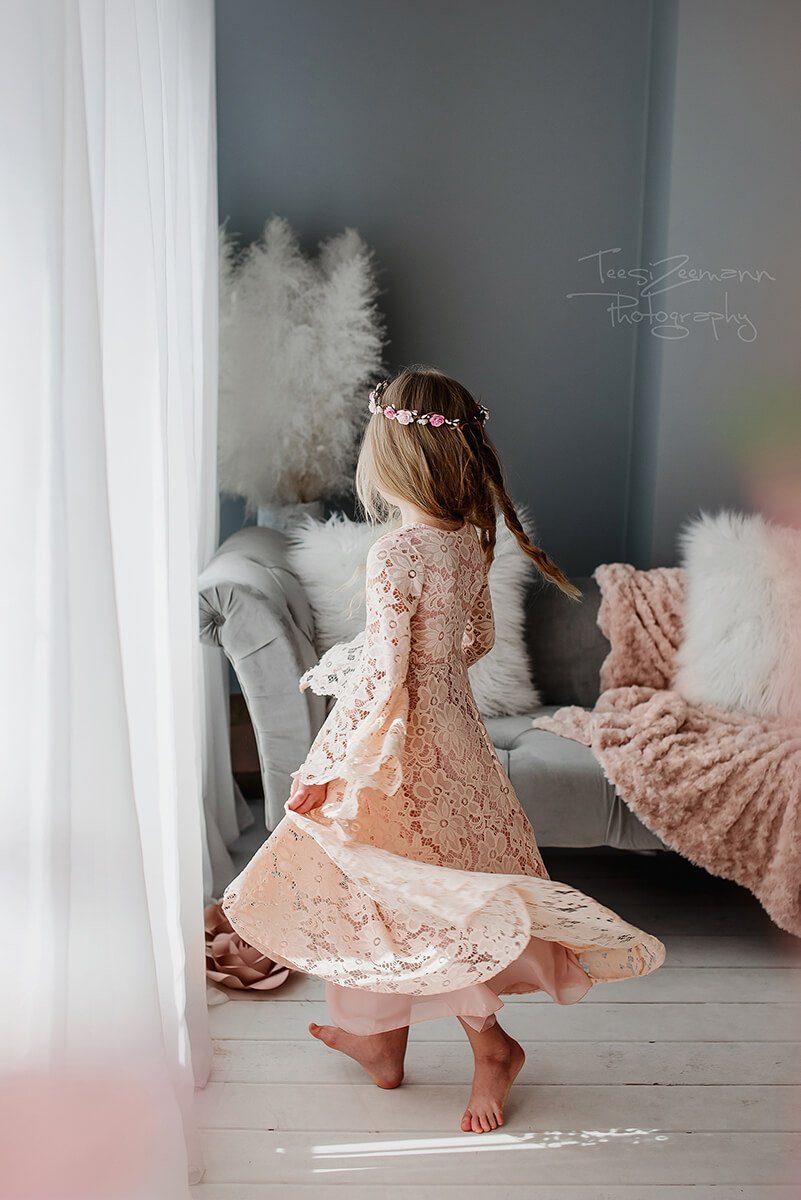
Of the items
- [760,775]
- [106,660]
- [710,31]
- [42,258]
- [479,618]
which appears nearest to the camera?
[42,258]

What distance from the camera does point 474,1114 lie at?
1707 mm

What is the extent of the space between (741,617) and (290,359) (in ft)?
4.50

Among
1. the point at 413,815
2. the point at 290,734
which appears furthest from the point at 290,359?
the point at 413,815

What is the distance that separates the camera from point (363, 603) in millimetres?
2531

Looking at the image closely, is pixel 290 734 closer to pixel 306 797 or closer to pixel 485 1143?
pixel 306 797

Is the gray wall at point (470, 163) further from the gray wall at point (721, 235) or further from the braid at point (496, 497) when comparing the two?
the braid at point (496, 497)

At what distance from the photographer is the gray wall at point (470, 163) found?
3.08 m

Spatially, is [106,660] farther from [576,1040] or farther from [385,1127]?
[576,1040]

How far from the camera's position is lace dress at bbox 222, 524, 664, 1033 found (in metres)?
1.57

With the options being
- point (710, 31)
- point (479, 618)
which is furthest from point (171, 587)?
point (710, 31)

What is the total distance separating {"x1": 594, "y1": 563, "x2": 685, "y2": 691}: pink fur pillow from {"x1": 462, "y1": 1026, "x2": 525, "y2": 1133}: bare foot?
1.17 m

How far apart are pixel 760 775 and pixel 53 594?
1616 mm

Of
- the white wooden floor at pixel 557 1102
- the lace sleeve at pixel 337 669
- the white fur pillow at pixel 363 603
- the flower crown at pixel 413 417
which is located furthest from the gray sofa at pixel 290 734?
the flower crown at pixel 413 417

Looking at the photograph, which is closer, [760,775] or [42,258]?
[42,258]
